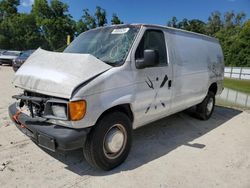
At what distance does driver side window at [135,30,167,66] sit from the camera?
12.7 ft

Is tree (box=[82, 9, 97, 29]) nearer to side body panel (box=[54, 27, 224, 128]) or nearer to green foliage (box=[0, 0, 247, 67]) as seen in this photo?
green foliage (box=[0, 0, 247, 67])

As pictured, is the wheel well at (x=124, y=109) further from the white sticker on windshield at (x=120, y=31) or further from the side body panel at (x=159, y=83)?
the white sticker on windshield at (x=120, y=31)

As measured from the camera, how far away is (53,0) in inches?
1759

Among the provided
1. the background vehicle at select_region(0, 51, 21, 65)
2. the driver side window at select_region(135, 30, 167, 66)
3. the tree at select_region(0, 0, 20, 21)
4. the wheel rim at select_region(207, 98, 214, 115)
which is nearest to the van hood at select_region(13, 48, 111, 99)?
the driver side window at select_region(135, 30, 167, 66)

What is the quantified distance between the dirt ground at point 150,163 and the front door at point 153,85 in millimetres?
685

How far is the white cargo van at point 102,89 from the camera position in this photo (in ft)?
9.89

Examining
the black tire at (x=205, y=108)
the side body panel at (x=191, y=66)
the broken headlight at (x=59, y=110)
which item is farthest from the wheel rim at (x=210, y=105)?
the broken headlight at (x=59, y=110)

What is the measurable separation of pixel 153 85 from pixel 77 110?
5.23 ft

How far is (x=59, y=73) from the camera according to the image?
3.14 m

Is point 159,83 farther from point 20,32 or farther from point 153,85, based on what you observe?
point 20,32

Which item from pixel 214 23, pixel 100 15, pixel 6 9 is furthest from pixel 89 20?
pixel 214 23

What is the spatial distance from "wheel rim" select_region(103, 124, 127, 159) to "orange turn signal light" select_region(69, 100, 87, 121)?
0.61 metres

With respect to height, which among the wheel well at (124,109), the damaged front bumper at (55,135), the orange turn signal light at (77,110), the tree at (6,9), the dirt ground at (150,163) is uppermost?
the tree at (6,9)

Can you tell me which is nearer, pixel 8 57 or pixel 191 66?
pixel 191 66
